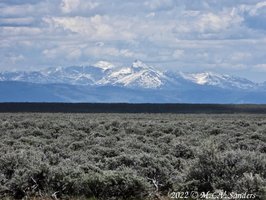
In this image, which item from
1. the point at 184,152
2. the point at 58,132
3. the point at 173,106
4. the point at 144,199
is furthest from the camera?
the point at 173,106

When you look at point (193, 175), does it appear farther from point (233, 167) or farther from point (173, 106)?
point (173, 106)

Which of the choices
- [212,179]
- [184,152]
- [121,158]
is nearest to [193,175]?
[212,179]

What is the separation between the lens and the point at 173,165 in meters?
14.4

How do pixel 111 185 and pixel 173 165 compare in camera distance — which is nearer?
pixel 111 185

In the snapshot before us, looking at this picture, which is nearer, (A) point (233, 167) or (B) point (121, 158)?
(A) point (233, 167)

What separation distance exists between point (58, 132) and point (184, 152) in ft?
35.6

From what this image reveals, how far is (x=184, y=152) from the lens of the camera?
57.3ft

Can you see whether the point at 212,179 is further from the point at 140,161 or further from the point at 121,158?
the point at 121,158

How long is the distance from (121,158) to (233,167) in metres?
3.92

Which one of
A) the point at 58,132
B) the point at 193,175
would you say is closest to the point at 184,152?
the point at 193,175

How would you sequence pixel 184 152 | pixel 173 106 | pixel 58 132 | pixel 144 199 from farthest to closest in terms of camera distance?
pixel 173 106
pixel 58 132
pixel 184 152
pixel 144 199

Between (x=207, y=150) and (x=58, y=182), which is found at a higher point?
(x=207, y=150)

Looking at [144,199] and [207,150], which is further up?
[207,150]

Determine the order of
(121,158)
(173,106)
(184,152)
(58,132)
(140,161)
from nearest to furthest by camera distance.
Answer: (140,161) < (121,158) < (184,152) < (58,132) < (173,106)
